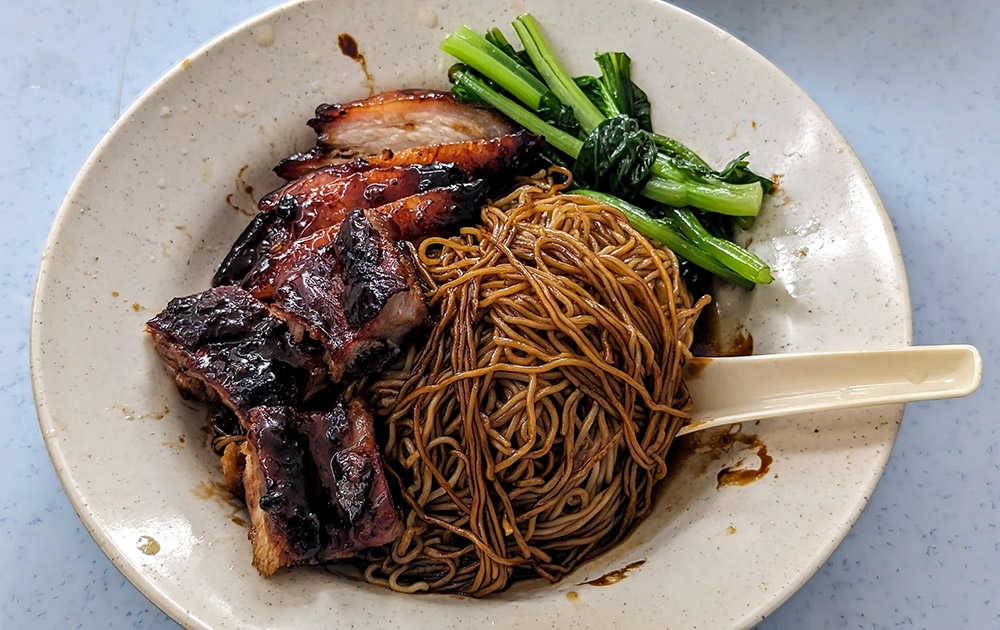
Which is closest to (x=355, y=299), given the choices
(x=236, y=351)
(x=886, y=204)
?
(x=236, y=351)

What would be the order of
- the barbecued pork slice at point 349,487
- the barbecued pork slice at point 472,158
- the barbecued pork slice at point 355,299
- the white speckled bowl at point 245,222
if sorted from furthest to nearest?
the barbecued pork slice at point 472,158
the barbecued pork slice at point 355,299
the barbecued pork slice at point 349,487
the white speckled bowl at point 245,222

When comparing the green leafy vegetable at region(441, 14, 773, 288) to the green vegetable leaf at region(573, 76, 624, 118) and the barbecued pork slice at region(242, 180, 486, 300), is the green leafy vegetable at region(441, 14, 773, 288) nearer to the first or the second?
the green vegetable leaf at region(573, 76, 624, 118)

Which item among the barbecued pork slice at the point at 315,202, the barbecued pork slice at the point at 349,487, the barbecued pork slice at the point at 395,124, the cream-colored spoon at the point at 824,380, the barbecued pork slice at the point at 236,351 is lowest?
the cream-colored spoon at the point at 824,380

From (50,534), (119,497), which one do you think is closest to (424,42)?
(119,497)

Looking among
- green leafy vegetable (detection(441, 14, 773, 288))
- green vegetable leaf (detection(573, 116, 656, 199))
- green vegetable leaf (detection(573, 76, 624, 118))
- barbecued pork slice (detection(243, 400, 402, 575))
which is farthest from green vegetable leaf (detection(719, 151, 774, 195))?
barbecued pork slice (detection(243, 400, 402, 575))

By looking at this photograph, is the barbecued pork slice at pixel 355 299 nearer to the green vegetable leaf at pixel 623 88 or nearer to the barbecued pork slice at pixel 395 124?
the barbecued pork slice at pixel 395 124

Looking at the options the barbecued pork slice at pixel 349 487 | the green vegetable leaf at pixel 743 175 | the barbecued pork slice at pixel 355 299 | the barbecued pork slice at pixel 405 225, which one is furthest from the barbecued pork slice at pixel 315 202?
the green vegetable leaf at pixel 743 175

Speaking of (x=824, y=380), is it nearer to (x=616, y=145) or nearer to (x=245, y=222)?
(x=616, y=145)
